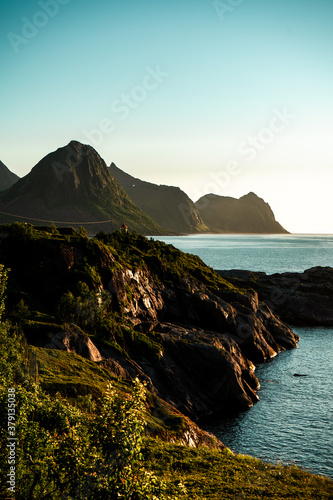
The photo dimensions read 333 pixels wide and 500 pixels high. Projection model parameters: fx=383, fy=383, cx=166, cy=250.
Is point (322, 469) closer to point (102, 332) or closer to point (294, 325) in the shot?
point (102, 332)

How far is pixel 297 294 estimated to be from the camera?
336ft

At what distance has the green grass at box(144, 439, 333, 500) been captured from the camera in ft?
72.6

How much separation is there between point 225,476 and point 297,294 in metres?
84.0

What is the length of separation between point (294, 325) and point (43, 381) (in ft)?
254

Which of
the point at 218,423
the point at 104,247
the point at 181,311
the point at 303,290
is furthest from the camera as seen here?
the point at 303,290

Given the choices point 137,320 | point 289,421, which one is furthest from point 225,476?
point 137,320

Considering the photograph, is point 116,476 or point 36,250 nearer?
point 116,476

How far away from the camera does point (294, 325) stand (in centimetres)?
9288

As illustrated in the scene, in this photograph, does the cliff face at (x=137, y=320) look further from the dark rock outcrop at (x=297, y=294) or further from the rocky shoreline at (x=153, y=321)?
the dark rock outcrop at (x=297, y=294)

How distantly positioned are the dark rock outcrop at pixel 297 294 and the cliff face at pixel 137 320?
30027mm

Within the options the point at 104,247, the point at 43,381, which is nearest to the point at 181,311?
the point at 104,247
